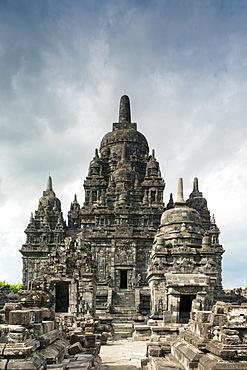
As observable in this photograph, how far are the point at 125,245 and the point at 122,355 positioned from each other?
19.9 meters

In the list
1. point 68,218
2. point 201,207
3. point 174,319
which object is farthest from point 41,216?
point 174,319

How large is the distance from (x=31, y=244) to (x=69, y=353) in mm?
30672

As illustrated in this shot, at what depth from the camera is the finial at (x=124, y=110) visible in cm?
4495

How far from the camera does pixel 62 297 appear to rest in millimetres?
19734

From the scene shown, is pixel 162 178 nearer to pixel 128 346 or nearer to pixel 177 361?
pixel 128 346

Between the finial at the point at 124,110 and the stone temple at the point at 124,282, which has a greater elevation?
the finial at the point at 124,110

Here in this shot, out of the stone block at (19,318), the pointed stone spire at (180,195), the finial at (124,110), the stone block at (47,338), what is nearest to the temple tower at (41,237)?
the finial at (124,110)

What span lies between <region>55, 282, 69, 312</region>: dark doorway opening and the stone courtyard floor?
353 cm

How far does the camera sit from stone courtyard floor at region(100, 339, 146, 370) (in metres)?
11.1

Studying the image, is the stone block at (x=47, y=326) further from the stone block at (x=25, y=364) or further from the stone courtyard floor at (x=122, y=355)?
the stone courtyard floor at (x=122, y=355)

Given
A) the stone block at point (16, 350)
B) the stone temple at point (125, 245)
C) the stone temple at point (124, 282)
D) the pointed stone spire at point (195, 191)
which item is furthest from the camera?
the pointed stone spire at point (195, 191)

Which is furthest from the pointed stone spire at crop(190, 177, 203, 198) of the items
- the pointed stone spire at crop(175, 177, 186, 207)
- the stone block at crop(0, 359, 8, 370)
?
the stone block at crop(0, 359, 8, 370)

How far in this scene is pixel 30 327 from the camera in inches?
273

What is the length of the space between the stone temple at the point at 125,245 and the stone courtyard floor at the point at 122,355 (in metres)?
2.16
